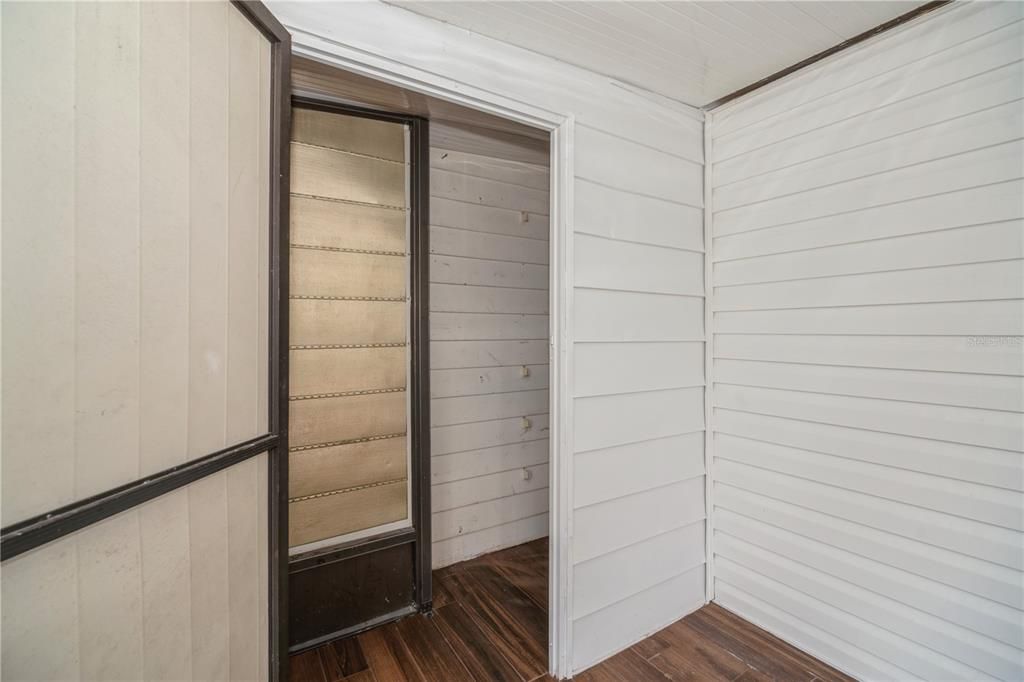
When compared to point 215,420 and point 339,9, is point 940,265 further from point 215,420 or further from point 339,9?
point 215,420

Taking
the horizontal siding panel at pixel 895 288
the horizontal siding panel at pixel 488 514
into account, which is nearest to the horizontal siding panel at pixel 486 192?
the horizontal siding panel at pixel 895 288

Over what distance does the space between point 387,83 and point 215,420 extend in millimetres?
1197

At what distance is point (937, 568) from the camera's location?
152 cm

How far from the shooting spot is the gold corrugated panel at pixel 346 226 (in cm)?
196

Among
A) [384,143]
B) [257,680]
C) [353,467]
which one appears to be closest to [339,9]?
[384,143]

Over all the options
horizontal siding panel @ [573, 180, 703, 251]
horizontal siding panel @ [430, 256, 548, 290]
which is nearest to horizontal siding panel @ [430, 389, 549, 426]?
horizontal siding panel @ [430, 256, 548, 290]

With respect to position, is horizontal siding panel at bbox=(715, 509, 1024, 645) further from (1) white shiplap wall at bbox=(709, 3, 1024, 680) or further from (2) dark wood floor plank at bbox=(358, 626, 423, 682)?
(2) dark wood floor plank at bbox=(358, 626, 423, 682)

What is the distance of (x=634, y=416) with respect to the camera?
6.45ft

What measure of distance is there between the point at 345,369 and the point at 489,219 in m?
1.33

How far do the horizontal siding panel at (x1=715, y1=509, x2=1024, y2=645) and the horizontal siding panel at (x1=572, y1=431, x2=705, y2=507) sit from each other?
34 centimetres

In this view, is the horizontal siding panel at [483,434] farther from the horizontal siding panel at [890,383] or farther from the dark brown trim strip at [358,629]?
the horizontal siding panel at [890,383]

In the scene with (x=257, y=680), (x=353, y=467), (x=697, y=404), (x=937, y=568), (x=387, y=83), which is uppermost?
(x=387, y=83)

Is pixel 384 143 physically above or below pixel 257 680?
above

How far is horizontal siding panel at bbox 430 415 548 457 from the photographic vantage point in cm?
261
